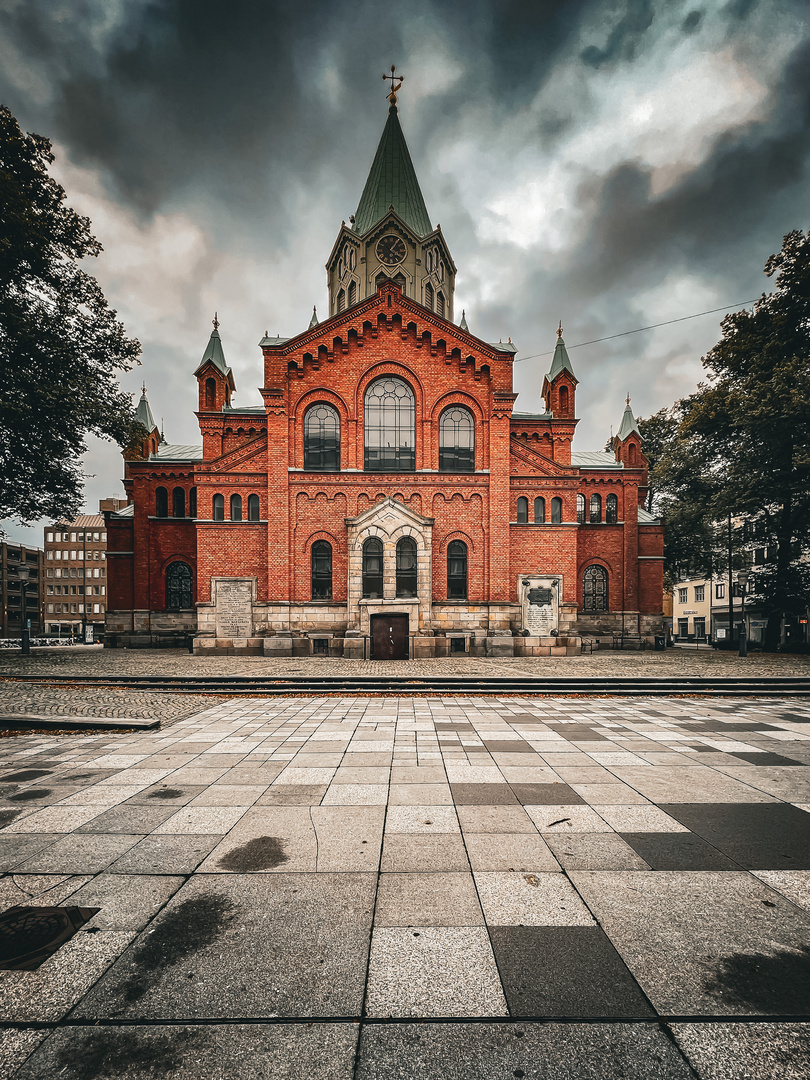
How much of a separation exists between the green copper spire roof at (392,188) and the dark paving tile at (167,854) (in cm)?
3588

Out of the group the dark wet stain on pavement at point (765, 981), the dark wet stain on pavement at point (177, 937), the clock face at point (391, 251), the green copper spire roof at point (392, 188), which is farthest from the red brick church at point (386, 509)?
the dark wet stain on pavement at point (765, 981)

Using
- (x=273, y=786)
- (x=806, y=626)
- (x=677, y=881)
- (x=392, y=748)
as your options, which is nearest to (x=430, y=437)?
(x=392, y=748)

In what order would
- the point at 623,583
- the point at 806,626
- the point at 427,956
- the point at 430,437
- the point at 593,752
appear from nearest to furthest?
the point at 427,956 < the point at 593,752 < the point at 430,437 < the point at 623,583 < the point at 806,626

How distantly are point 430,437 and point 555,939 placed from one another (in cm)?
2304

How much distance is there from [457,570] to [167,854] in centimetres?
2082

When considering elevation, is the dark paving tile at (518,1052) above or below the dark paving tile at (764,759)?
above

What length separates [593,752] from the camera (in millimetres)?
7984

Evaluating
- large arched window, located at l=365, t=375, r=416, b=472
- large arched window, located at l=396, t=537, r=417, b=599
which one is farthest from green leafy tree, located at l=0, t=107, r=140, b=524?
large arched window, located at l=396, t=537, r=417, b=599

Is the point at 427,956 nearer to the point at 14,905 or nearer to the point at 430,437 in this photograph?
the point at 14,905

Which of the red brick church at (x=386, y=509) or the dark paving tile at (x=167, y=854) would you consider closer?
the dark paving tile at (x=167, y=854)

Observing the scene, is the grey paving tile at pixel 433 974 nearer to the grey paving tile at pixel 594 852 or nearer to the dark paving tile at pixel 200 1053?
the dark paving tile at pixel 200 1053

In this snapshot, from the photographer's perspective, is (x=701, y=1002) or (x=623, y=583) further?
(x=623, y=583)

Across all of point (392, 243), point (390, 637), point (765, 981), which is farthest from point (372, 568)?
point (392, 243)

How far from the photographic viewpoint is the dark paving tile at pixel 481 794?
5.89 meters
